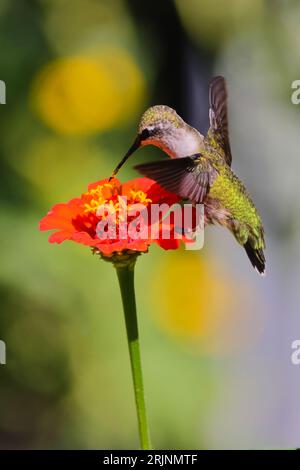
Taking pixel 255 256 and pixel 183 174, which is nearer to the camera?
pixel 183 174

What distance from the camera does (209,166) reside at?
664 millimetres

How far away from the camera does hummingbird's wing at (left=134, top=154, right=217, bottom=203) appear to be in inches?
19.7

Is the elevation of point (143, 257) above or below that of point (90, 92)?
below

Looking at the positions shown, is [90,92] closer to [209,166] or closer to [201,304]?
[201,304]

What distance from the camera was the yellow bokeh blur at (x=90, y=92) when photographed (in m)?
1.26

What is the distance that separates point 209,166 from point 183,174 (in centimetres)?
12

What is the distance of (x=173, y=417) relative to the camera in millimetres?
1129

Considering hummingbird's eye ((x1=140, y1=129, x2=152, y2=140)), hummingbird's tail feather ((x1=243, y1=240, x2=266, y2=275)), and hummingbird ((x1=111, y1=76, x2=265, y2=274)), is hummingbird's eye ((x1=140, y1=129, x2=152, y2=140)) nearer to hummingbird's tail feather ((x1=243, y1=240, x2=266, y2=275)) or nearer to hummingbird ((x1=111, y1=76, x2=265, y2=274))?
hummingbird ((x1=111, y1=76, x2=265, y2=274))

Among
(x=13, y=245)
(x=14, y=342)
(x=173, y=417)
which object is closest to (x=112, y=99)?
(x=13, y=245)

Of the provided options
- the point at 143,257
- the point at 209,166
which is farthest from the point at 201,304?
the point at 209,166

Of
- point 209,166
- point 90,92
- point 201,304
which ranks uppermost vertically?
point 90,92

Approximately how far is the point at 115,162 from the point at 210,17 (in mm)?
323

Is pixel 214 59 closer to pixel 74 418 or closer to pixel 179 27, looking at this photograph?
pixel 179 27

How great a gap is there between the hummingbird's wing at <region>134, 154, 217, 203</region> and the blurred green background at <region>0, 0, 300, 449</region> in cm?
54
